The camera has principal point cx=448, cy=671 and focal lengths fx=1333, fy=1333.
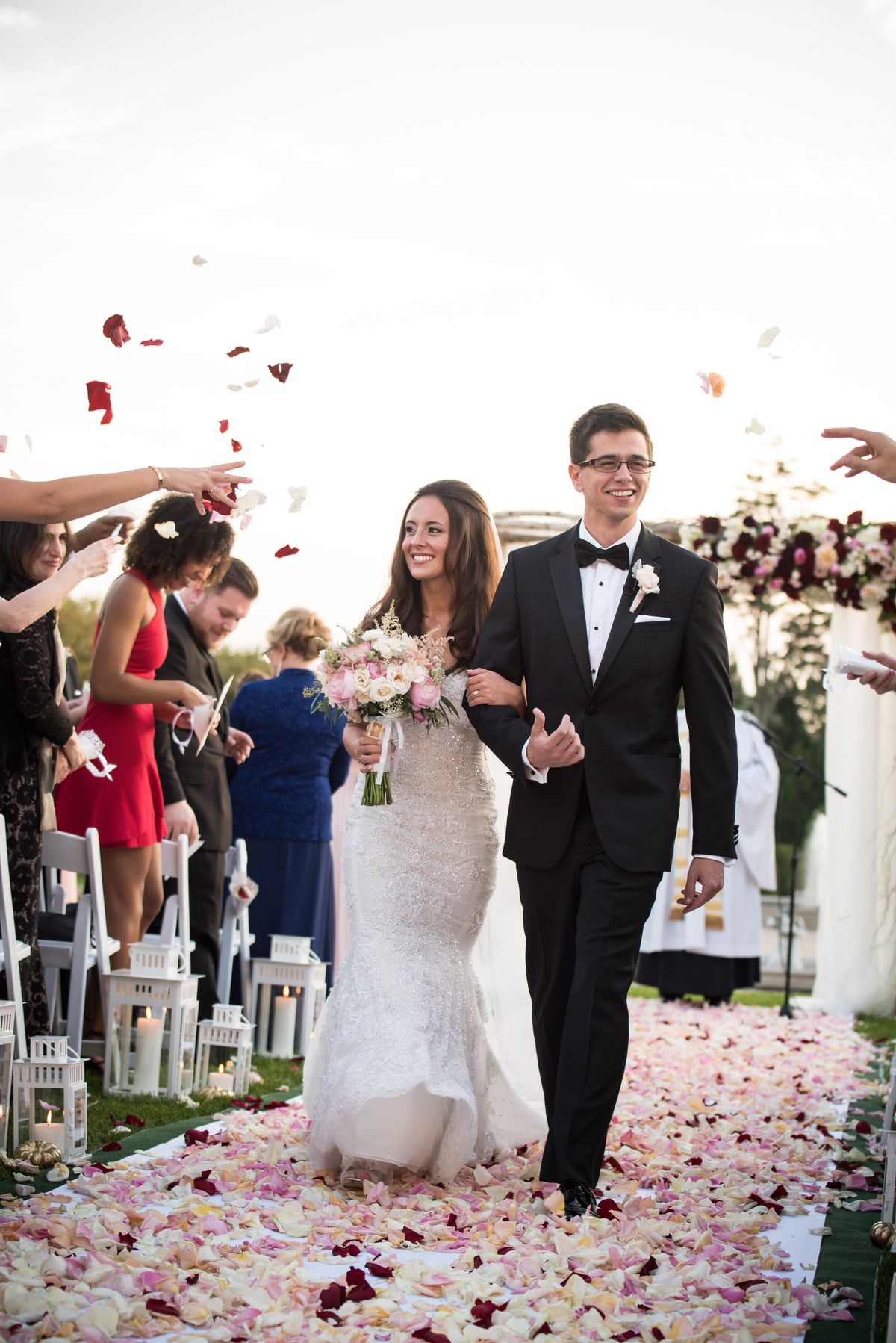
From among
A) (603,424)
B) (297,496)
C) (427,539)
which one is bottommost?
(427,539)

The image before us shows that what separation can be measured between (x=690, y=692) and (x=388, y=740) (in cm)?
101

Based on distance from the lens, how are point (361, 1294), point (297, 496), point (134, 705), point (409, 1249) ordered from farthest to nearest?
point (134, 705) < point (297, 496) < point (409, 1249) < point (361, 1294)

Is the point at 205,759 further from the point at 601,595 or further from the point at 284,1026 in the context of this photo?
the point at 601,595

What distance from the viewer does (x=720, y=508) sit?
39.3ft

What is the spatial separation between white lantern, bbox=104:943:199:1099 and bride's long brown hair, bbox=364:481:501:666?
169cm

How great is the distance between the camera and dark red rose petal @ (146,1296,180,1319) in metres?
2.73

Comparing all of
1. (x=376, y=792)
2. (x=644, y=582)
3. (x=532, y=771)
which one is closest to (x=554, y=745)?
(x=532, y=771)

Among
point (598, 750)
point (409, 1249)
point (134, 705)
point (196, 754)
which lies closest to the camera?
point (409, 1249)

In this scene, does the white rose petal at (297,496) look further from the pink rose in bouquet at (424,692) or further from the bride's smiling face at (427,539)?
the pink rose in bouquet at (424,692)

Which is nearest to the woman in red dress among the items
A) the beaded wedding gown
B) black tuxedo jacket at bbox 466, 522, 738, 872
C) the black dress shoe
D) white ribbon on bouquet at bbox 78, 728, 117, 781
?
white ribbon on bouquet at bbox 78, 728, 117, 781

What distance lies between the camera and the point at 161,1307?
2.74 meters

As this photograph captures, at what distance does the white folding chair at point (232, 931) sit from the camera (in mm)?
6449

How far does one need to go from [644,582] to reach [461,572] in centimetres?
90

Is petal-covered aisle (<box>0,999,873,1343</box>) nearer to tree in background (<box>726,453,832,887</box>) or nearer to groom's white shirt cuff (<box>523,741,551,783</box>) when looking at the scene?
groom's white shirt cuff (<box>523,741,551,783</box>)
